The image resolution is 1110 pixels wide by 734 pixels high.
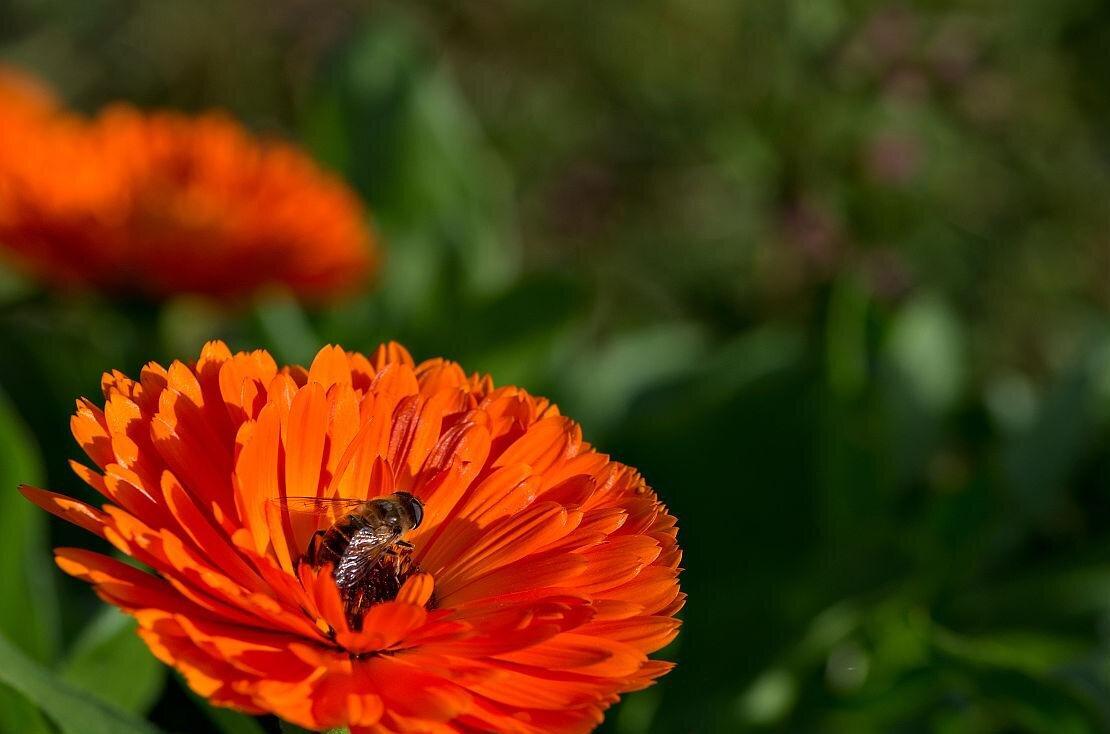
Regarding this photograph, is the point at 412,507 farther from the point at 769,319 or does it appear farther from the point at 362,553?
the point at 769,319

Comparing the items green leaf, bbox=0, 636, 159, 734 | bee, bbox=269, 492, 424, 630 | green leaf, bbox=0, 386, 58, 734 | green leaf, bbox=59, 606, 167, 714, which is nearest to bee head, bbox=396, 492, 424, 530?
bee, bbox=269, 492, 424, 630

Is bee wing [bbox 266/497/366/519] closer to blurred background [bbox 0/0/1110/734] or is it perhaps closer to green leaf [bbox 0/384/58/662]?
blurred background [bbox 0/0/1110/734]

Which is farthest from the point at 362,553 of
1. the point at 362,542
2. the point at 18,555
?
the point at 18,555

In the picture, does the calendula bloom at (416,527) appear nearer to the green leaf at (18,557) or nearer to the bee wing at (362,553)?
the bee wing at (362,553)

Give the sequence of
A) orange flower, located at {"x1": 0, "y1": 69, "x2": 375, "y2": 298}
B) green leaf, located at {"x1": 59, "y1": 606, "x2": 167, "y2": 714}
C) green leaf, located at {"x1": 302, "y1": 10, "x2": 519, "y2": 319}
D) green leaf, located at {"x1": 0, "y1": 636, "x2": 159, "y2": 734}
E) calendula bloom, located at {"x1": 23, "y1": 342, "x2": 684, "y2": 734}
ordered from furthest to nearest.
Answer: green leaf, located at {"x1": 302, "y1": 10, "x2": 519, "y2": 319} < orange flower, located at {"x1": 0, "y1": 69, "x2": 375, "y2": 298} < green leaf, located at {"x1": 59, "y1": 606, "x2": 167, "y2": 714} < green leaf, located at {"x1": 0, "y1": 636, "x2": 159, "y2": 734} < calendula bloom, located at {"x1": 23, "y1": 342, "x2": 684, "y2": 734}

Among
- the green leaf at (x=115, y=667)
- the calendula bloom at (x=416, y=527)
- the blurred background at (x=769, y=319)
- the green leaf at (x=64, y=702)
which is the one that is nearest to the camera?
the calendula bloom at (x=416, y=527)

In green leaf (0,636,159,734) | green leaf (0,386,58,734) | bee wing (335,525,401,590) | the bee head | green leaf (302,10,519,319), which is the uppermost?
green leaf (302,10,519,319)

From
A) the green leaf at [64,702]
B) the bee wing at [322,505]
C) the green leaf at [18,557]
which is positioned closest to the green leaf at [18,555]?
the green leaf at [18,557]

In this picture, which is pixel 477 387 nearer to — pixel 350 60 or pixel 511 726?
pixel 511 726
